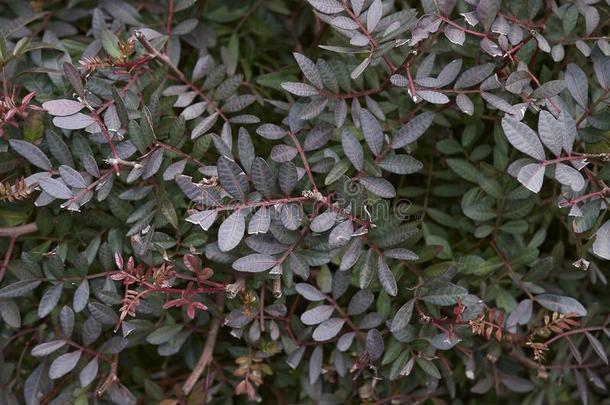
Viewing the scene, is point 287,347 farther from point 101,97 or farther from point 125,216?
point 101,97

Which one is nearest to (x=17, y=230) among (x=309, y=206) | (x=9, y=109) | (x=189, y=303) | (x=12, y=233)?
(x=12, y=233)

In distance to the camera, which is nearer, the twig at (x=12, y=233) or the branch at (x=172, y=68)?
the branch at (x=172, y=68)

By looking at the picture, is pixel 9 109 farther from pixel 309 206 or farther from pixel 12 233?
pixel 309 206

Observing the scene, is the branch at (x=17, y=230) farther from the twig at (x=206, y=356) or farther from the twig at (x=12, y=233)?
the twig at (x=206, y=356)

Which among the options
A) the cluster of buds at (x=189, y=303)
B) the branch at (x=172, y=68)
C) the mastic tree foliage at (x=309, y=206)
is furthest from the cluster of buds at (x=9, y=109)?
the cluster of buds at (x=189, y=303)

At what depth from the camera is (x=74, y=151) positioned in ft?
4.00

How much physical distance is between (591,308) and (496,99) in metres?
0.48

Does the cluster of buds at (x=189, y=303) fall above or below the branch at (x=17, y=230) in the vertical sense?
below

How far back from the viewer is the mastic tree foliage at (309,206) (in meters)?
1.13

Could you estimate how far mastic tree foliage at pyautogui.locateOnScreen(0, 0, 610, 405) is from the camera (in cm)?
113

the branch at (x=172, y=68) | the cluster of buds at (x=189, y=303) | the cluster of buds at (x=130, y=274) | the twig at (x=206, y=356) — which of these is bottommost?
the twig at (x=206, y=356)

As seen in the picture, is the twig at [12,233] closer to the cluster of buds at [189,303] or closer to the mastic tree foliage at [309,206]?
the mastic tree foliage at [309,206]

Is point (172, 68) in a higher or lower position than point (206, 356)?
higher

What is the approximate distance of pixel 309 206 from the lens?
118 centimetres
